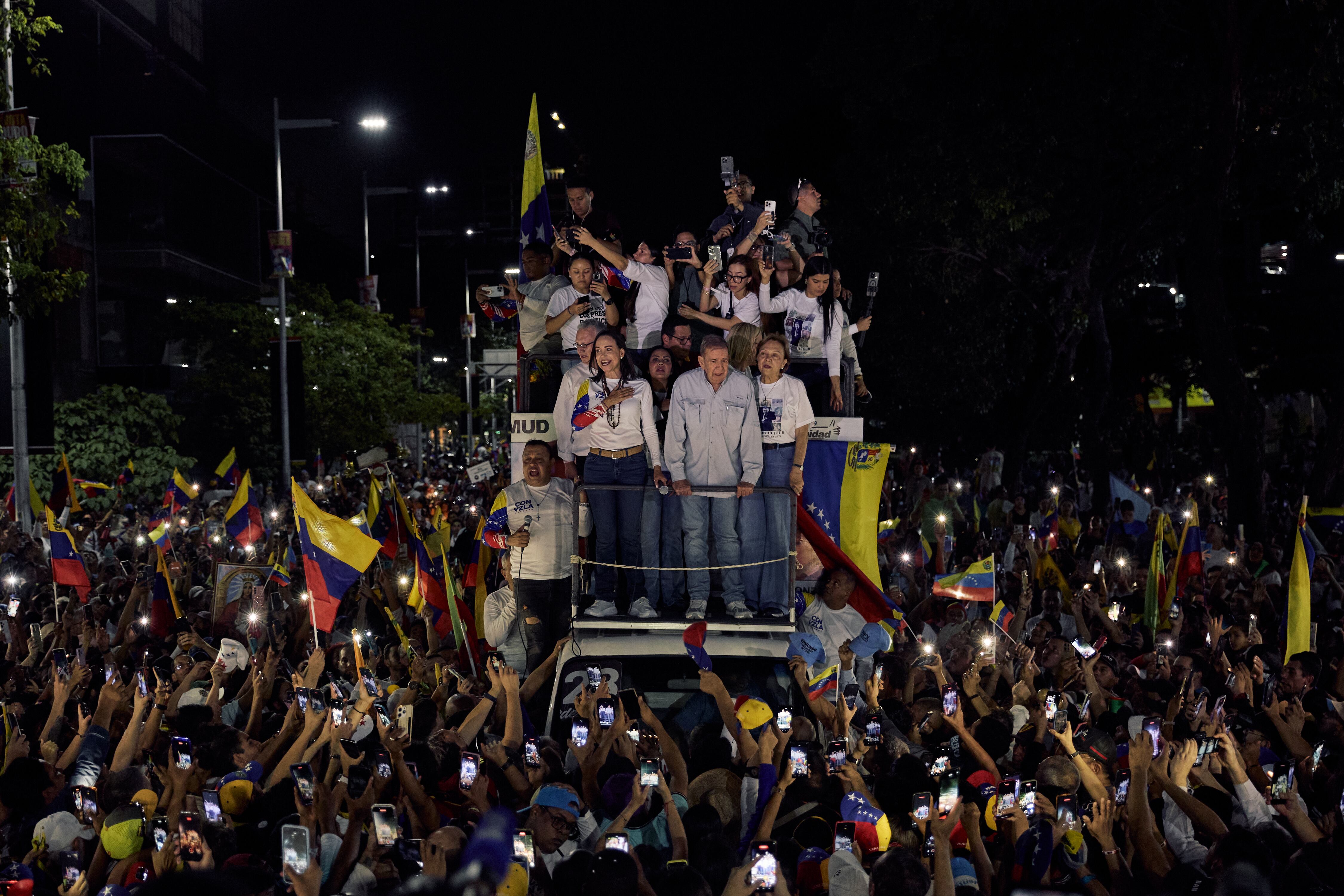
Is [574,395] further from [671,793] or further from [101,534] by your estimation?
[101,534]

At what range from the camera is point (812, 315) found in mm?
9500

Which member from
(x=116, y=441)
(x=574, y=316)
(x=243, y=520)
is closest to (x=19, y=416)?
(x=243, y=520)

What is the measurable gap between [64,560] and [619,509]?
598 cm

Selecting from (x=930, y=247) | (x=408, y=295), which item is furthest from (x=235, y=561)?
(x=408, y=295)

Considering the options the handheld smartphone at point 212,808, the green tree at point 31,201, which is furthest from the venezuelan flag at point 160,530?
the handheld smartphone at point 212,808

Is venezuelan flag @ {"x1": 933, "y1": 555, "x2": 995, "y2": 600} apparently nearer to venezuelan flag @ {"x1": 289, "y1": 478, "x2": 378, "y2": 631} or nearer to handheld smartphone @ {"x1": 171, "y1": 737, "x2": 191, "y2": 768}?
venezuelan flag @ {"x1": 289, "y1": 478, "x2": 378, "y2": 631}

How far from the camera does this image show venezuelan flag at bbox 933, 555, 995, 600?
10078mm

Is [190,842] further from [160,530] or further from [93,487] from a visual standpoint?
[93,487]

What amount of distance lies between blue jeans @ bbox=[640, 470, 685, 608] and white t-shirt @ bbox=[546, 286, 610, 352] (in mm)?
1495

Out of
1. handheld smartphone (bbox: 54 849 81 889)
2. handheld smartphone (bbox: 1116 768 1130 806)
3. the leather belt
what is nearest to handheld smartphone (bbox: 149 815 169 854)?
handheld smartphone (bbox: 54 849 81 889)

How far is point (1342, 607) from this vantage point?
37.3 ft

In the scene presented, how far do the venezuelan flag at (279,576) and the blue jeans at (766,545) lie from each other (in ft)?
16.1

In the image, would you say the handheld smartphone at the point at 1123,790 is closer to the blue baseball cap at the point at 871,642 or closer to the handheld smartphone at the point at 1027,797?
the handheld smartphone at the point at 1027,797

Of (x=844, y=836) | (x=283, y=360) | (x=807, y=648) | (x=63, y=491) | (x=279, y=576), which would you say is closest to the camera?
(x=844, y=836)
